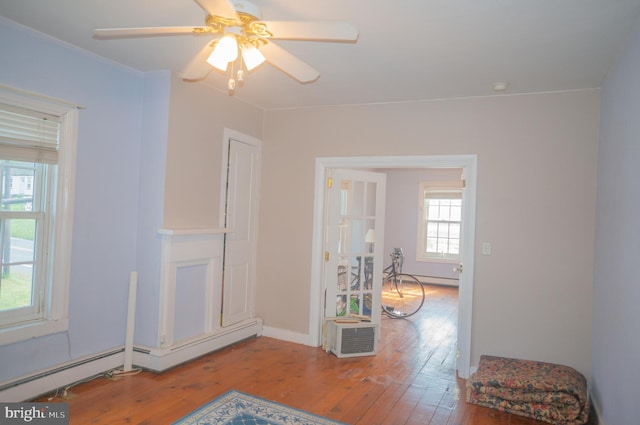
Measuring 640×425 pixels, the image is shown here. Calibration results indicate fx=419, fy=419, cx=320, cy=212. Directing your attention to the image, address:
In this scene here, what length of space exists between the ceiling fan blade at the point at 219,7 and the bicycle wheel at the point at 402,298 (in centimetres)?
494

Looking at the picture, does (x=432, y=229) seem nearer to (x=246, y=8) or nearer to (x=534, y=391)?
(x=534, y=391)

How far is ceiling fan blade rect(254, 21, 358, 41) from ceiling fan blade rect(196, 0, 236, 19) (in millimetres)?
171

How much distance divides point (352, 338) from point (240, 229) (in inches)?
64.4

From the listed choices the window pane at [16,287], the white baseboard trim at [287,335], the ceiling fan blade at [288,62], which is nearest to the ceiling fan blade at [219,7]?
the ceiling fan blade at [288,62]

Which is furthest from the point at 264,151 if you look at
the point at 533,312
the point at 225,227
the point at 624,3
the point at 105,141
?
the point at 624,3

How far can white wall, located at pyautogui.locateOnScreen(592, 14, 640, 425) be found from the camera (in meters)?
2.25

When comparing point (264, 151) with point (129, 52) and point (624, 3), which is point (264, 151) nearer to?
point (129, 52)

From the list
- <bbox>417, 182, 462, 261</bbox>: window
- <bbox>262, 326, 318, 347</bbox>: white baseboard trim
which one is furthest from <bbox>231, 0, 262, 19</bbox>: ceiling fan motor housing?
<bbox>417, 182, 462, 261</bbox>: window

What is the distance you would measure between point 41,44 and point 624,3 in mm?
3569

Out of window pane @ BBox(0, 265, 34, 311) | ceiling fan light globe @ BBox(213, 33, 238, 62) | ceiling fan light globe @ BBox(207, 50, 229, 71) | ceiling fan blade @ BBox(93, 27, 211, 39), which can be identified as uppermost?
ceiling fan blade @ BBox(93, 27, 211, 39)

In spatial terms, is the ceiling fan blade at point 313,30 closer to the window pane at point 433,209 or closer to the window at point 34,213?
the window at point 34,213

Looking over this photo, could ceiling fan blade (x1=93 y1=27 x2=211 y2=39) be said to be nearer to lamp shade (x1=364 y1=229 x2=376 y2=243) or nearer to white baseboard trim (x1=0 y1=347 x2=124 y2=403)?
white baseboard trim (x1=0 y1=347 x2=124 y2=403)

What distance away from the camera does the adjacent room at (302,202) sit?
2.52 m

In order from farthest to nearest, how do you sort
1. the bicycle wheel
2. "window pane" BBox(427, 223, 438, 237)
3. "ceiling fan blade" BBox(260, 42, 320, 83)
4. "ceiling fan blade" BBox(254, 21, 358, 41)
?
"window pane" BBox(427, 223, 438, 237) < the bicycle wheel < "ceiling fan blade" BBox(260, 42, 320, 83) < "ceiling fan blade" BBox(254, 21, 358, 41)
